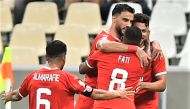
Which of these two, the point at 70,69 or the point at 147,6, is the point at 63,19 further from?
the point at 70,69

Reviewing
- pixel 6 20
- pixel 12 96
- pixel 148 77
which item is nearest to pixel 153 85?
pixel 148 77

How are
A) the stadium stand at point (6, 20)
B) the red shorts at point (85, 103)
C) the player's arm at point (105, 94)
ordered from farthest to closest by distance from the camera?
the stadium stand at point (6, 20) < the red shorts at point (85, 103) < the player's arm at point (105, 94)

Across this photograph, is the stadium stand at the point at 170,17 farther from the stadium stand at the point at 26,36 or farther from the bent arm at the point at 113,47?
the bent arm at the point at 113,47

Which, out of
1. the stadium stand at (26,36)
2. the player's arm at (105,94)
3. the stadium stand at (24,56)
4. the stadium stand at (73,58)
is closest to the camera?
the player's arm at (105,94)

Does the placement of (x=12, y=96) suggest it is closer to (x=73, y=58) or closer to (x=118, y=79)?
(x=118, y=79)

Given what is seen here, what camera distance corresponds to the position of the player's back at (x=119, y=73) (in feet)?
23.5

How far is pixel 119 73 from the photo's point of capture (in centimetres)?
719

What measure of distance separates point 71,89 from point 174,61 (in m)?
4.17

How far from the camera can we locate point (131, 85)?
7215mm

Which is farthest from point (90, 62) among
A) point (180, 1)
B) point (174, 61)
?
point (180, 1)

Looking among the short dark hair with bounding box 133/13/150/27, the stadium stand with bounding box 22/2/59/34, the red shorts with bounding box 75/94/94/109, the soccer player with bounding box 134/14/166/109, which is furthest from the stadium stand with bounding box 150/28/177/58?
the short dark hair with bounding box 133/13/150/27

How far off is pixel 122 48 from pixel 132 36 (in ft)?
0.52

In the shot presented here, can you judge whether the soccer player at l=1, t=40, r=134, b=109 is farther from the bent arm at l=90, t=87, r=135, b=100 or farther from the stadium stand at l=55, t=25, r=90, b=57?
the stadium stand at l=55, t=25, r=90, b=57

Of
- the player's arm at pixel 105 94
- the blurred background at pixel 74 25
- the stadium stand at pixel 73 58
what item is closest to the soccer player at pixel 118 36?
the player's arm at pixel 105 94
